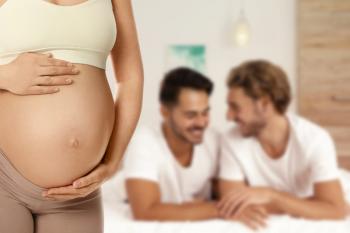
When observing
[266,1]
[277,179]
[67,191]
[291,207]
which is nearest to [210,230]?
[291,207]

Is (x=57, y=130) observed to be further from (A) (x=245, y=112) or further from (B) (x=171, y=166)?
(A) (x=245, y=112)

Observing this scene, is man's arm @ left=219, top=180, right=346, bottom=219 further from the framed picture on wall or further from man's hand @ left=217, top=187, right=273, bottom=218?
the framed picture on wall

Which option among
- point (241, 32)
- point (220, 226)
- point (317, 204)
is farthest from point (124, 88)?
point (241, 32)

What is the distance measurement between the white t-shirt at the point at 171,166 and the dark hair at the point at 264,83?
0.28 metres

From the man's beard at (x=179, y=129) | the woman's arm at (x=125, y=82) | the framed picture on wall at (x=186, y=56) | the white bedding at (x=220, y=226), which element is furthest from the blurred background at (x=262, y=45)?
the woman's arm at (x=125, y=82)

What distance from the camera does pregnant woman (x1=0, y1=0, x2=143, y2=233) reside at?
0.86 m

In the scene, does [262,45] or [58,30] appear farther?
[262,45]

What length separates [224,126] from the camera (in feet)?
13.8

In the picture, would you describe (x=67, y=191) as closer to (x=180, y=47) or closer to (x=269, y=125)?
(x=269, y=125)

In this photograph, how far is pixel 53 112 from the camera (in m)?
0.88

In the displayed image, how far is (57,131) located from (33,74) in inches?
3.8

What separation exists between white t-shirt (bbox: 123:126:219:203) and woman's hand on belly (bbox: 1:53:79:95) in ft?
4.60

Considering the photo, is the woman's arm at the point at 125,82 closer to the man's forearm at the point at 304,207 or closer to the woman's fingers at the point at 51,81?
the woman's fingers at the point at 51,81

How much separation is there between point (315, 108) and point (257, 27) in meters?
0.72
